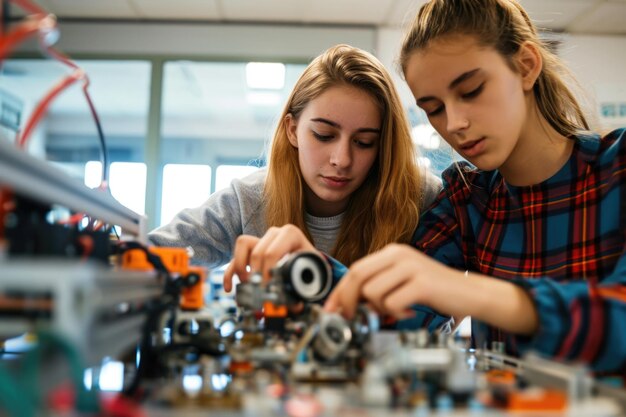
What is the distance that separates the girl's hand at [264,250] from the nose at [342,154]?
1.35 ft

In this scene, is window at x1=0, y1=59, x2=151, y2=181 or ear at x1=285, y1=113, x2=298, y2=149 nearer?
ear at x1=285, y1=113, x2=298, y2=149

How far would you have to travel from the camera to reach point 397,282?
Result: 0.64 meters

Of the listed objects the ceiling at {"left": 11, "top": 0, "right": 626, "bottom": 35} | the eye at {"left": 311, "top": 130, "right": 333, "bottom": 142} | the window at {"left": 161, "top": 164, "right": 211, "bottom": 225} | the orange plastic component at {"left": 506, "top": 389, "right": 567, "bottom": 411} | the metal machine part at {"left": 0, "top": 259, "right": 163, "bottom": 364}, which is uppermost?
the ceiling at {"left": 11, "top": 0, "right": 626, "bottom": 35}

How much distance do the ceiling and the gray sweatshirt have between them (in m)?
2.50

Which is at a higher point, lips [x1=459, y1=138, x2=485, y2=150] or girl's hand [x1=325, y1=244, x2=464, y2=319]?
lips [x1=459, y1=138, x2=485, y2=150]

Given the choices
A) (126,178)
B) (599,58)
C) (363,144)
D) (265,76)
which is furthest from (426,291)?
(126,178)

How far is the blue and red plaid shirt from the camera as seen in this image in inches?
39.3

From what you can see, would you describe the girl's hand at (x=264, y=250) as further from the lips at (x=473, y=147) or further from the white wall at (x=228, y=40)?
the white wall at (x=228, y=40)

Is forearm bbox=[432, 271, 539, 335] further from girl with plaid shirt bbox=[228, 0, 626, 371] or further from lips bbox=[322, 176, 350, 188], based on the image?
lips bbox=[322, 176, 350, 188]

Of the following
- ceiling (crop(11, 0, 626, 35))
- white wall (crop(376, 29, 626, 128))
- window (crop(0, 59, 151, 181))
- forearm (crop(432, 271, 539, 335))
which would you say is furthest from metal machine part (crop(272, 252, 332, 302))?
window (crop(0, 59, 151, 181))

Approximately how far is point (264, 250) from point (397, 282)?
0.34 m

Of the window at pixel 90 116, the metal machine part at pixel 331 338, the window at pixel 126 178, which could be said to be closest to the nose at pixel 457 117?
the metal machine part at pixel 331 338

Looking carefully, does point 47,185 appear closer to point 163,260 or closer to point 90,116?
point 163,260

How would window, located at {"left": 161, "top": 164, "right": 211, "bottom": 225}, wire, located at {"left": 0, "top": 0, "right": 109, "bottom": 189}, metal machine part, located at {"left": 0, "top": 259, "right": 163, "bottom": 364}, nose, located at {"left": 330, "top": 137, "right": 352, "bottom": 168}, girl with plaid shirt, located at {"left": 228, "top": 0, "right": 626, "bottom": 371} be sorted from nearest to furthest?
metal machine part, located at {"left": 0, "top": 259, "right": 163, "bottom": 364} < wire, located at {"left": 0, "top": 0, "right": 109, "bottom": 189} < girl with plaid shirt, located at {"left": 228, "top": 0, "right": 626, "bottom": 371} < nose, located at {"left": 330, "top": 137, "right": 352, "bottom": 168} < window, located at {"left": 161, "top": 164, "right": 211, "bottom": 225}
